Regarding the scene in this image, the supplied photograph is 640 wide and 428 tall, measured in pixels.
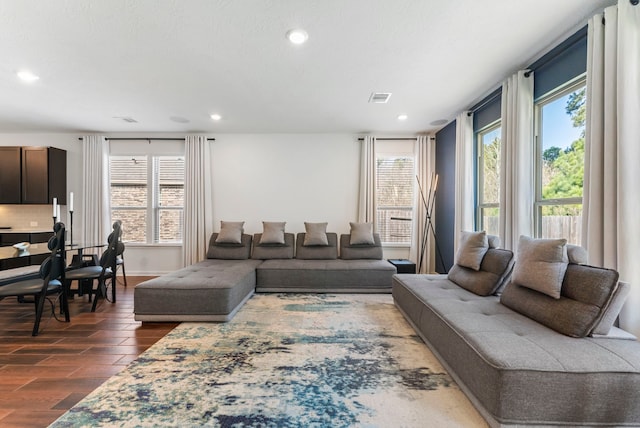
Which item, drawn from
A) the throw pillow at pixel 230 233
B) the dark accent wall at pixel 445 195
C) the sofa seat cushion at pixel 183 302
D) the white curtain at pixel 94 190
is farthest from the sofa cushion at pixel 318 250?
the white curtain at pixel 94 190

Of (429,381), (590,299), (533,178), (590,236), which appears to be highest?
(533,178)

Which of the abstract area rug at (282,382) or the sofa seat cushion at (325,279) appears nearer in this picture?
the abstract area rug at (282,382)

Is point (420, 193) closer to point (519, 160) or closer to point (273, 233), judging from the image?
point (519, 160)

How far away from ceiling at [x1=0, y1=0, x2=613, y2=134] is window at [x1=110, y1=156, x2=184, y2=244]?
120cm

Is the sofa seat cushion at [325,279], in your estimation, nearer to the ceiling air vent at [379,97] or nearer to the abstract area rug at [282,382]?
the abstract area rug at [282,382]

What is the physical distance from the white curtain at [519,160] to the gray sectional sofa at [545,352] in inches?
35.8

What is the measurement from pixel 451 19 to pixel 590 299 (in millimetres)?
2118

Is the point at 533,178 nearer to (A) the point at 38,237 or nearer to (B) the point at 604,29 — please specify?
(B) the point at 604,29

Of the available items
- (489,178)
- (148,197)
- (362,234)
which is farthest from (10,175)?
(489,178)

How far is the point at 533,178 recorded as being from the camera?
2855 millimetres

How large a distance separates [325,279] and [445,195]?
258 cm

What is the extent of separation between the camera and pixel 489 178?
3.85m

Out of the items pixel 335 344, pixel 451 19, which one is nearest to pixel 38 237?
pixel 335 344

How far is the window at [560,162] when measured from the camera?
2.46 metres
